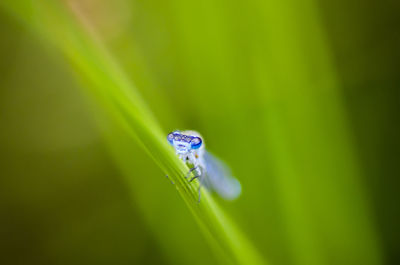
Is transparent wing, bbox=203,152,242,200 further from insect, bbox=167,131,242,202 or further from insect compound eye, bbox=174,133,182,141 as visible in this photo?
insect compound eye, bbox=174,133,182,141

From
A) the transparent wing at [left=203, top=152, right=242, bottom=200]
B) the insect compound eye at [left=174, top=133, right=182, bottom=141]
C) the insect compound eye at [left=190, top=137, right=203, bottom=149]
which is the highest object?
the insect compound eye at [left=174, top=133, right=182, bottom=141]

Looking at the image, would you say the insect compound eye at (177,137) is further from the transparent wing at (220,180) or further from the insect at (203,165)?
the transparent wing at (220,180)

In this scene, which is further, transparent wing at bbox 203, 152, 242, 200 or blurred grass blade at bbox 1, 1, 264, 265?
transparent wing at bbox 203, 152, 242, 200

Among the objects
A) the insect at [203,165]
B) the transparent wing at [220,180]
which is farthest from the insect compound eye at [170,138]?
the transparent wing at [220,180]

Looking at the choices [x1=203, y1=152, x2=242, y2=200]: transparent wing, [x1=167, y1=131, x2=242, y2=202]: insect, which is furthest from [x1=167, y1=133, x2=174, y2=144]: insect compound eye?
[x1=203, y1=152, x2=242, y2=200]: transparent wing

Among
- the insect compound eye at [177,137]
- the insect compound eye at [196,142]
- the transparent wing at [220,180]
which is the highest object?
the insect compound eye at [177,137]

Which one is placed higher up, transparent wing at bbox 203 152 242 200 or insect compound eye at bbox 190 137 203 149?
insect compound eye at bbox 190 137 203 149

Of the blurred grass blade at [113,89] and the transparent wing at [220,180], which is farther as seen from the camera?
the transparent wing at [220,180]

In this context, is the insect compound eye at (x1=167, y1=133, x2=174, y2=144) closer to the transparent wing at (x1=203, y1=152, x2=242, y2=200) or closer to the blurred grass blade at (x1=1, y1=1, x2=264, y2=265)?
the blurred grass blade at (x1=1, y1=1, x2=264, y2=265)
